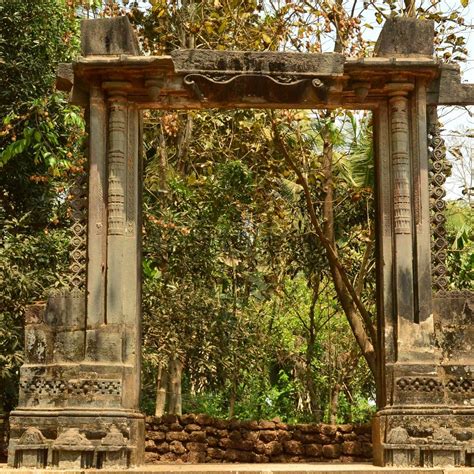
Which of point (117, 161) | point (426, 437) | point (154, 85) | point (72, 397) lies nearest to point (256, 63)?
point (154, 85)

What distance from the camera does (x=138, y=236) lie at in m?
8.79

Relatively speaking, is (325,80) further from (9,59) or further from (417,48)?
(9,59)

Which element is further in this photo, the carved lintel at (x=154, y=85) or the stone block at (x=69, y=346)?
the carved lintel at (x=154, y=85)

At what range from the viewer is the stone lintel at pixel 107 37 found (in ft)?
28.3

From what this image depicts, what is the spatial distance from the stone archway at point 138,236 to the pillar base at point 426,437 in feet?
0.06

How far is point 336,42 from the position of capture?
12078mm

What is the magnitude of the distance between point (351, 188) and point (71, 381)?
21.5ft

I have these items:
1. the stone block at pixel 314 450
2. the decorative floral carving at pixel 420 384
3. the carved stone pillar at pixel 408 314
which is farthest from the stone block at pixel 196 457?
the decorative floral carving at pixel 420 384

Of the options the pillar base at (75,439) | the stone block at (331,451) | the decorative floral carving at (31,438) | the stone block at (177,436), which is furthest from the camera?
the stone block at (177,436)

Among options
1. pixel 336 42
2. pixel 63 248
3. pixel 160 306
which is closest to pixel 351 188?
pixel 336 42

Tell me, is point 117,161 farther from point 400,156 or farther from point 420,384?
point 420,384

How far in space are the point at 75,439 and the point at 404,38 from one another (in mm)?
4780

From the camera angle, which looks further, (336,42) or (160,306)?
(160,306)

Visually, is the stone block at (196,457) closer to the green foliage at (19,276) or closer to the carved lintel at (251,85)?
the green foliage at (19,276)
